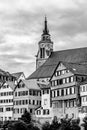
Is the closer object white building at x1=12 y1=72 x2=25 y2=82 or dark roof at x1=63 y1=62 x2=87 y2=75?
dark roof at x1=63 y1=62 x2=87 y2=75

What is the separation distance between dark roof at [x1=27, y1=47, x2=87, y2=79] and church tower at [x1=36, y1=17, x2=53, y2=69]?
41.5 ft

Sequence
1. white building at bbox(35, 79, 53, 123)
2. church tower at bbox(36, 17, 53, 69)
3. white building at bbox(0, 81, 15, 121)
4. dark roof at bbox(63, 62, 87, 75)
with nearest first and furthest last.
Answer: dark roof at bbox(63, 62, 87, 75), white building at bbox(35, 79, 53, 123), white building at bbox(0, 81, 15, 121), church tower at bbox(36, 17, 53, 69)

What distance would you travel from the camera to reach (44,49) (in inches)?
6757

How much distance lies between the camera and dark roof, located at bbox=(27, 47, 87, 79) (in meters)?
144

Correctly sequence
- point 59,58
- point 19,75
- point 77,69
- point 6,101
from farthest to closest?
point 19,75, point 59,58, point 6,101, point 77,69

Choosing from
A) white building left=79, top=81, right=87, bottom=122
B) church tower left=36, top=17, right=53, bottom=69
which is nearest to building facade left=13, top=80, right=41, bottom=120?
white building left=79, top=81, right=87, bottom=122

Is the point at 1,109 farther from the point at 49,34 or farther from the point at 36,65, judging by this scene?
the point at 49,34

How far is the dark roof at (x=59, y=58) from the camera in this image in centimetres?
14350

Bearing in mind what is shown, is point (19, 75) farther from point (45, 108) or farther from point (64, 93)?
point (64, 93)

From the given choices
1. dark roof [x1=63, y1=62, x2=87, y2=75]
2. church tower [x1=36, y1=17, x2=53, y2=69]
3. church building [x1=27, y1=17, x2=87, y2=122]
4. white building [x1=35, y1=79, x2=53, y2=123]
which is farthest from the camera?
church tower [x1=36, y1=17, x2=53, y2=69]

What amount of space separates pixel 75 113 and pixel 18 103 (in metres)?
29.2

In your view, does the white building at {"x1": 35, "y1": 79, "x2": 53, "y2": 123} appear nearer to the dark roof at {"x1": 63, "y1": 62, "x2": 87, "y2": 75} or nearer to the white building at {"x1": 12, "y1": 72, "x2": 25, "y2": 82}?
the dark roof at {"x1": 63, "y1": 62, "x2": 87, "y2": 75}

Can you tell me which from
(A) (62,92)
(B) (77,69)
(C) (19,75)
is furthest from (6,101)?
(C) (19,75)

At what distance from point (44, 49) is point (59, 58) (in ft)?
65.0
